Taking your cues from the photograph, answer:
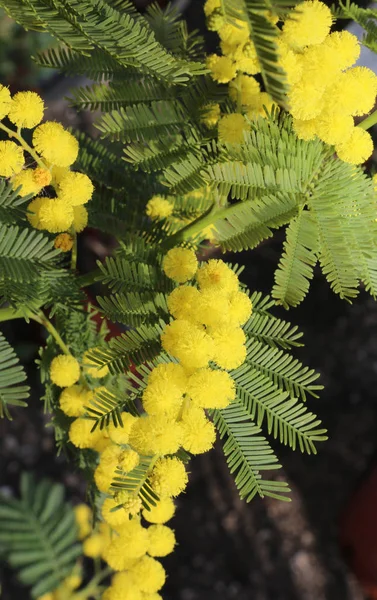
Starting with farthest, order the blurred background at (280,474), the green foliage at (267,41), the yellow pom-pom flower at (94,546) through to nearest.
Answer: the blurred background at (280,474)
the yellow pom-pom flower at (94,546)
the green foliage at (267,41)

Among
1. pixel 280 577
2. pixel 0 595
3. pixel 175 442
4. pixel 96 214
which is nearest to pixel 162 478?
pixel 175 442

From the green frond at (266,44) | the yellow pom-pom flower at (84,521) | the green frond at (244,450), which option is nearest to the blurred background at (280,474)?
the yellow pom-pom flower at (84,521)

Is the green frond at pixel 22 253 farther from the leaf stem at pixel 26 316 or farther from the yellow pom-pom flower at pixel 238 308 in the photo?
the yellow pom-pom flower at pixel 238 308

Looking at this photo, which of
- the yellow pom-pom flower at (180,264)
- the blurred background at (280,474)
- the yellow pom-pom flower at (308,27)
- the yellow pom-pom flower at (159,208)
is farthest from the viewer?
the blurred background at (280,474)

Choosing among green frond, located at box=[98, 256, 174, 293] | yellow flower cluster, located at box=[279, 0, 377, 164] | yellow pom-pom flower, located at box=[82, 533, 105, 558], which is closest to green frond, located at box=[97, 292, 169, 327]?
green frond, located at box=[98, 256, 174, 293]

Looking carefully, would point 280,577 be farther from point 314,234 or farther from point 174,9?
point 174,9

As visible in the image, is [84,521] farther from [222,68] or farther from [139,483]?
[222,68]
